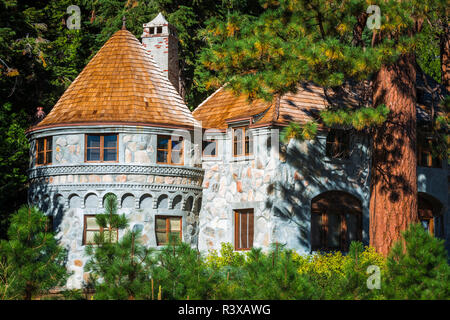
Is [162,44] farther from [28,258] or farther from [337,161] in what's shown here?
[28,258]

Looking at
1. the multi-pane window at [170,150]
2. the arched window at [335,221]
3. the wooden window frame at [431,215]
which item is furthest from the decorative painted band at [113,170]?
the wooden window frame at [431,215]

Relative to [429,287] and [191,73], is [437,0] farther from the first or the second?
[191,73]

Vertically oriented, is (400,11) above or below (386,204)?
above

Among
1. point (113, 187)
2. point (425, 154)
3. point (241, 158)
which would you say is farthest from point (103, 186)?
point (425, 154)

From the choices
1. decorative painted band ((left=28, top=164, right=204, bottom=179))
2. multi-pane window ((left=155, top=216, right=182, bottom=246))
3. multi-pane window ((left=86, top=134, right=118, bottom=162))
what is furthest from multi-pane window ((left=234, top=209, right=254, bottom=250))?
multi-pane window ((left=86, top=134, right=118, bottom=162))

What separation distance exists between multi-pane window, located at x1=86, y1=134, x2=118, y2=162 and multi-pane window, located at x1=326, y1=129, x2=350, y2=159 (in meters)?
6.68

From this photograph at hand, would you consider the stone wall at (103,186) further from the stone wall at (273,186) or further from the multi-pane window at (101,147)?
the stone wall at (273,186)

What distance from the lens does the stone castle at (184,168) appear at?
20.5 metres

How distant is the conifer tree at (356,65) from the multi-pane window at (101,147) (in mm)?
4752

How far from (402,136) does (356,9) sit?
3422 mm

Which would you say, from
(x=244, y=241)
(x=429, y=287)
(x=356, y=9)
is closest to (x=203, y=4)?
(x=244, y=241)

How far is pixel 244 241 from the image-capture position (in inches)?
834

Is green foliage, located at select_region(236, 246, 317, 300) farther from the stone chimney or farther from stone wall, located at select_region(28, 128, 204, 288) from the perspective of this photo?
the stone chimney

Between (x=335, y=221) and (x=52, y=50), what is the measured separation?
577 inches
